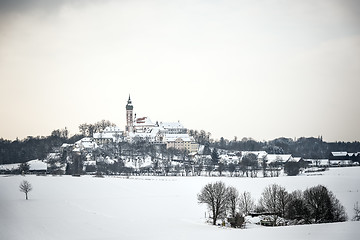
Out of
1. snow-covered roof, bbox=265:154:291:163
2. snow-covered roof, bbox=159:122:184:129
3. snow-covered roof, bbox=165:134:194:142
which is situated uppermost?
snow-covered roof, bbox=159:122:184:129

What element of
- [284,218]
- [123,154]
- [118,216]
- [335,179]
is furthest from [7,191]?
[123,154]

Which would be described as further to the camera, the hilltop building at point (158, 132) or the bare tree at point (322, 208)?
→ the hilltop building at point (158, 132)

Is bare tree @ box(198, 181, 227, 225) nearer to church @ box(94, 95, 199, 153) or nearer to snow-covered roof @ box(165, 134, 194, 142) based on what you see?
church @ box(94, 95, 199, 153)

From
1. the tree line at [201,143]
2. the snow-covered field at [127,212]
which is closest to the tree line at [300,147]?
the tree line at [201,143]

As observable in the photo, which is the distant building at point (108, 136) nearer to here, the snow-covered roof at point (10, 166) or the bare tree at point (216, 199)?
the snow-covered roof at point (10, 166)

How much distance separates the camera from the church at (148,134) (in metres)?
130

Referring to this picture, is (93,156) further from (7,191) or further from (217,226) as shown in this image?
(217,226)

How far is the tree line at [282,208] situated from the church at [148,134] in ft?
312

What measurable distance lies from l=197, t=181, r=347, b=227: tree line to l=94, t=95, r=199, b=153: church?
95.1m

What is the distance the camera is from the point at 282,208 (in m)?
31.0

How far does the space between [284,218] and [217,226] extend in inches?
191

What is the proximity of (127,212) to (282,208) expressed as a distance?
12.3 meters

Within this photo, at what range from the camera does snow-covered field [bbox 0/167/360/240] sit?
910 inches

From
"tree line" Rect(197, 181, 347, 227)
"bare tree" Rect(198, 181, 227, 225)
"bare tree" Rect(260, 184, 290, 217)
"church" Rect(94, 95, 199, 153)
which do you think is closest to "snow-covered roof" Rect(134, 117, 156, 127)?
"church" Rect(94, 95, 199, 153)
